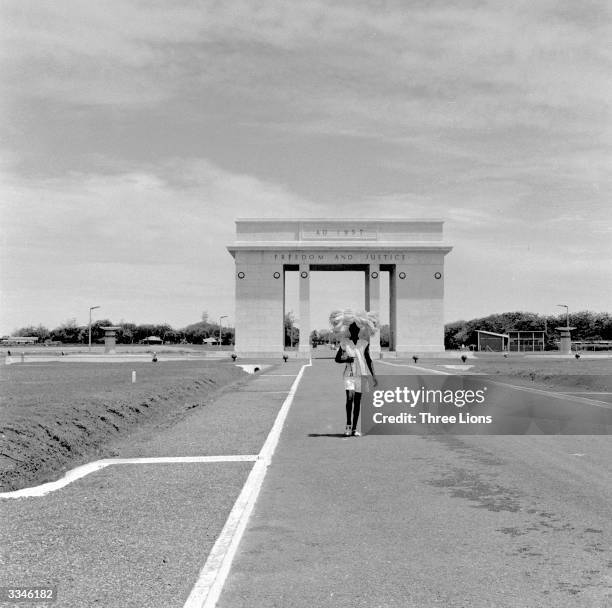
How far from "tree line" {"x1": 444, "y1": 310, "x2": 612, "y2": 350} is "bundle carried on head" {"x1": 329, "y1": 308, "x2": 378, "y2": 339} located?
119 meters

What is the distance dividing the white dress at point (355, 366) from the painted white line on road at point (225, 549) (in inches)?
81.9

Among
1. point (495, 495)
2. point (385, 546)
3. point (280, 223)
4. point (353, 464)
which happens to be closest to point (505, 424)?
point (353, 464)

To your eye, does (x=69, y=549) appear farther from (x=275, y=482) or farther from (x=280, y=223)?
(x=280, y=223)

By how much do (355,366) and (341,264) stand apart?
7648 cm

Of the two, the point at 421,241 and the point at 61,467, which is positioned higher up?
the point at 421,241

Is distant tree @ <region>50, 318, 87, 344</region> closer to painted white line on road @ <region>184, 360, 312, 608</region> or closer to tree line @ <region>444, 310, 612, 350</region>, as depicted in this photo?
tree line @ <region>444, 310, 612, 350</region>

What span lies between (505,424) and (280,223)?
7332cm

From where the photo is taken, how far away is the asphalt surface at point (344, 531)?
5148 mm

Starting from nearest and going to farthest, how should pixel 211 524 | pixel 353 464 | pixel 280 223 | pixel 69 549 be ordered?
pixel 69 549 → pixel 211 524 → pixel 353 464 → pixel 280 223

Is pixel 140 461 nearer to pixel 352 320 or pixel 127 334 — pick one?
pixel 352 320

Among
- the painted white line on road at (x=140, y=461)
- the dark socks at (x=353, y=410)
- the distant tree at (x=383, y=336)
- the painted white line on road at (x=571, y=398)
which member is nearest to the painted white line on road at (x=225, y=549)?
the painted white line on road at (x=140, y=461)

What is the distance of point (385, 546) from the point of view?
6215mm

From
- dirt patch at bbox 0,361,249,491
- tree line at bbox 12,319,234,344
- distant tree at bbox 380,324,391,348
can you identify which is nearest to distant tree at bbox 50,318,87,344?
tree line at bbox 12,319,234,344

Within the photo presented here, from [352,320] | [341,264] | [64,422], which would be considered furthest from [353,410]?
[341,264]
